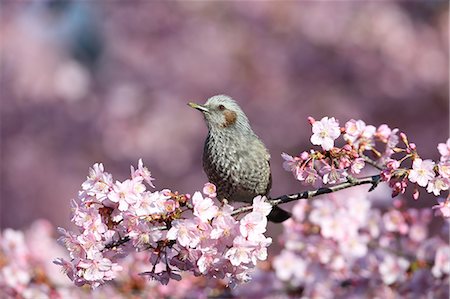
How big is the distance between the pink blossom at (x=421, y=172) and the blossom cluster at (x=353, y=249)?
4.39 ft

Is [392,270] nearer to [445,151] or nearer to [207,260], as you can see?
[445,151]

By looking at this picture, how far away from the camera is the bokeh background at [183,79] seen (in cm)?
771

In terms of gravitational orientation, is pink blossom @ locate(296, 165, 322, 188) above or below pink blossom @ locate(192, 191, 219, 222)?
above

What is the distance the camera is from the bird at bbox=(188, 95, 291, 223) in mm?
3227

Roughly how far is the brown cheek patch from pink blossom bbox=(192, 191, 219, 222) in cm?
104

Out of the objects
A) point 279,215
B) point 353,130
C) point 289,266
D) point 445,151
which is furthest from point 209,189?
point 289,266

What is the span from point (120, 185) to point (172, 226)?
0.66 feet

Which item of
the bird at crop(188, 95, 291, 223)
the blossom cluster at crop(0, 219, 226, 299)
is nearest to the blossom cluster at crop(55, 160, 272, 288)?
the bird at crop(188, 95, 291, 223)

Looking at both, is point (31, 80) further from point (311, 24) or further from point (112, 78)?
point (311, 24)

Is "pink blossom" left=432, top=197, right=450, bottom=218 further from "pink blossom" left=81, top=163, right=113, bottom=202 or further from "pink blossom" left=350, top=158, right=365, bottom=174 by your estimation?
"pink blossom" left=81, top=163, right=113, bottom=202

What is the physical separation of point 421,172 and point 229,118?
1139mm

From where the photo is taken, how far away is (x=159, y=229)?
2.35 meters

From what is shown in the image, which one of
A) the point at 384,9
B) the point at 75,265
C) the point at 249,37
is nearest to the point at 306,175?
the point at 75,265

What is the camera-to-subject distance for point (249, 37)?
27.2ft
